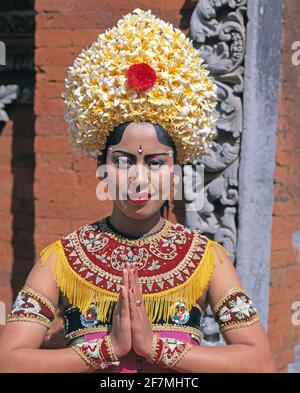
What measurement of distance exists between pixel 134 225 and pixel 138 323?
1.25ft

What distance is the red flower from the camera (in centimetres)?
203

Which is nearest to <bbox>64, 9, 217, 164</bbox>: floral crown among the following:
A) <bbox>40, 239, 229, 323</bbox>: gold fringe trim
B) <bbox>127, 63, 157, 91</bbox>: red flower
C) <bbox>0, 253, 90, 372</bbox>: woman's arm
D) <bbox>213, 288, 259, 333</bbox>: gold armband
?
<bbox>127, 63, 157, 91</bbox>: red flower

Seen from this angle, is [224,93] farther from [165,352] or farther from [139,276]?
[165,352]

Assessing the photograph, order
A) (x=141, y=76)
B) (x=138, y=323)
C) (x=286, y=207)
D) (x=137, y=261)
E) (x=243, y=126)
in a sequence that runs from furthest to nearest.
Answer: (x=286, y=207), (x=243, y=126), (x=137, y=261), (x=141, y=76), (x=138, y=323)

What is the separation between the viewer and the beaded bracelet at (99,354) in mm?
1963

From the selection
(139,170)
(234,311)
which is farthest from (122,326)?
(139,170)

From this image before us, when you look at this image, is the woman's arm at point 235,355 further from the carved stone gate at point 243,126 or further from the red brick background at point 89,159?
the red brick background at point 89,159

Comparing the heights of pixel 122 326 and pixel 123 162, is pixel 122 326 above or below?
below

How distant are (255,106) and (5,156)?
1738 mm

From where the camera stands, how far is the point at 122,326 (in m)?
1.93

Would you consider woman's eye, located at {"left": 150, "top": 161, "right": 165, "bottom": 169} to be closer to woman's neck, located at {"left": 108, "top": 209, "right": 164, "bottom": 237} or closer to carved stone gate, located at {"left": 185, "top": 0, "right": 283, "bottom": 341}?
woman's neck, located at {"left": 108, "top": 209, "right": 164, "bottom": 237}

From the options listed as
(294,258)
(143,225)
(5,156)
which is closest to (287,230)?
(294,258)

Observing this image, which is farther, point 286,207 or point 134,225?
point 286,207

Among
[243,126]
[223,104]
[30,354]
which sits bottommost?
[30,354]
